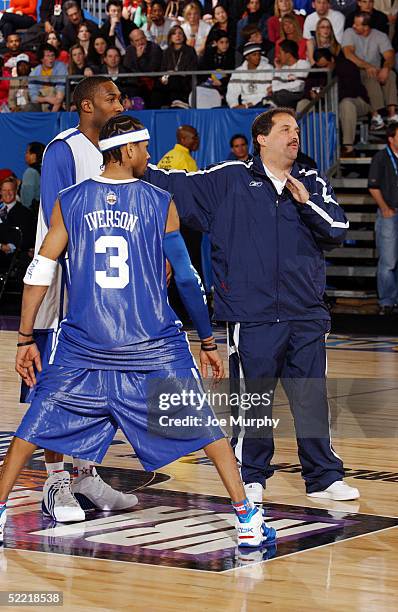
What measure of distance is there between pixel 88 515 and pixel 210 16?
14351 millimetres

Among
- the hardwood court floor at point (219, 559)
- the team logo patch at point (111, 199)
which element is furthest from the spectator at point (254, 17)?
the team logo patch at point (111, 199)

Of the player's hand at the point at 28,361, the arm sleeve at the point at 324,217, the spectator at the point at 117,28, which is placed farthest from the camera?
the spectator at the point at 117,28

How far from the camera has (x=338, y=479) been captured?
6797 mm

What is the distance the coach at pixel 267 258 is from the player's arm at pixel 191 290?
99 centimetres

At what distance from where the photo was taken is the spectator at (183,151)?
1681 cm

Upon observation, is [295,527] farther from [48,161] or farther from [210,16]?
[210,16]

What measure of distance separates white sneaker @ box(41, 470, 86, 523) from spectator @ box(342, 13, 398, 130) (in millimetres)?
11991

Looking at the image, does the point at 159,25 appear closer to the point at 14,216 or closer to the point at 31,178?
the point at 31,178

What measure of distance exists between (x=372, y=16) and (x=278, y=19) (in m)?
1.36

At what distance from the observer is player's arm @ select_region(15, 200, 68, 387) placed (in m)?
5.66

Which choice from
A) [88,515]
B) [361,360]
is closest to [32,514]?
[88,515]

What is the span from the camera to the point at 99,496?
6.48 meters

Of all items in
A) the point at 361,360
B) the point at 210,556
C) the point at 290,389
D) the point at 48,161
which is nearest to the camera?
the point at 210,556

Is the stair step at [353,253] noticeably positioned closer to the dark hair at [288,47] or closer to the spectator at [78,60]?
the dark hair at [288,47]
